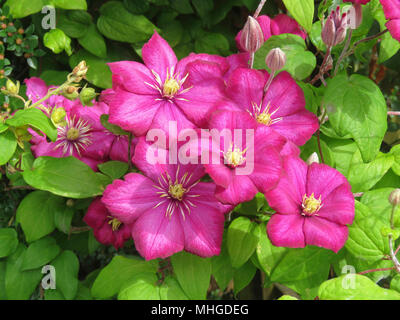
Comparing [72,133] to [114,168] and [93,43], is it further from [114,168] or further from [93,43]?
[93,43]

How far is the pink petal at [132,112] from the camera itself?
2.04 feet

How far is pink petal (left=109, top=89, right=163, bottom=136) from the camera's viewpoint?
2.04 feet

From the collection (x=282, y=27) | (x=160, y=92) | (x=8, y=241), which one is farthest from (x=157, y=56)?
(x=8, y=241)

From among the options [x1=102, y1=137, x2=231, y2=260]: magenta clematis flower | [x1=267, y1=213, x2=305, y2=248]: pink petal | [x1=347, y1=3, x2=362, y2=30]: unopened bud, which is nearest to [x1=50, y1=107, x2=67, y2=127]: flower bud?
[x1=102, y1=137, x2=231, y2=260]: magenta clematis flower

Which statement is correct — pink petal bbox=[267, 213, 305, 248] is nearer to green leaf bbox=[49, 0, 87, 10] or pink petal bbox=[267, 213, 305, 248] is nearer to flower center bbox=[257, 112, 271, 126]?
flower center bbox=[257, 112, 271, 126]

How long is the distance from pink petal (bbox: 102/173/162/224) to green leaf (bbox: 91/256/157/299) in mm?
163

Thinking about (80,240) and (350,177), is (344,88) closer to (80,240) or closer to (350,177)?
(350,177)

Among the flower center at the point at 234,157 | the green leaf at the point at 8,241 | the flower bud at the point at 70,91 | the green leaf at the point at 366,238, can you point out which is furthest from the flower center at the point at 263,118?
the green leaf at the point at 8,241

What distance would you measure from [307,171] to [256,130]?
0.39 ft

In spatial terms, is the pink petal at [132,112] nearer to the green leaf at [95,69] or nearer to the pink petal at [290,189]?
the pink petal at [290,189]

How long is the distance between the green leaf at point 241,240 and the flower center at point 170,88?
0.80 ft

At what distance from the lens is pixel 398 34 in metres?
0.61

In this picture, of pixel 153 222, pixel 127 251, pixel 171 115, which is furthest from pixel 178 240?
pixel 127 251
